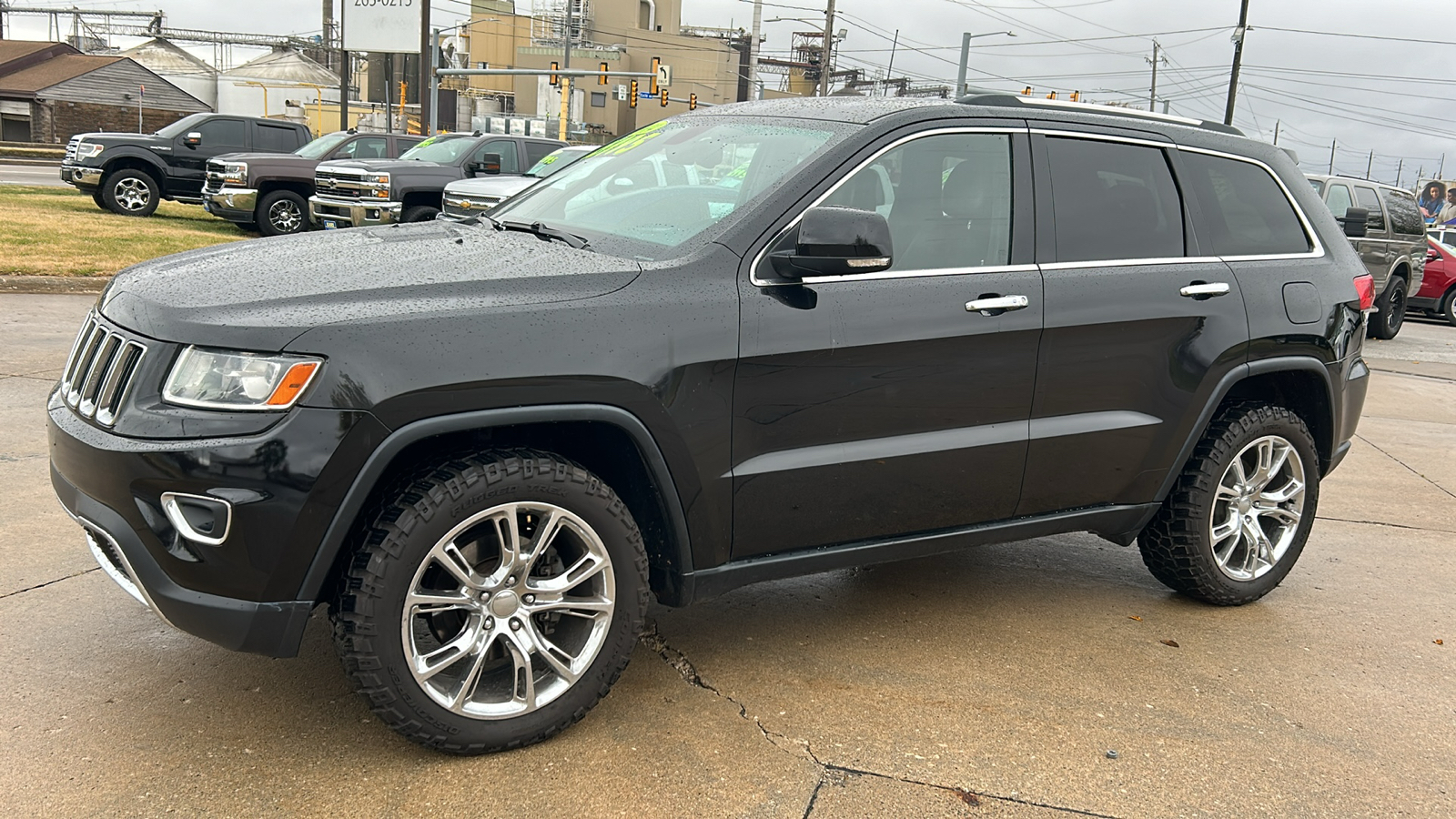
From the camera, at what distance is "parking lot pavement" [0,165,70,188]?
23.6m

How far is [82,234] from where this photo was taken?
1403 cm

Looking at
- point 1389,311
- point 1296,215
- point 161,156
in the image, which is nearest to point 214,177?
point 161,156

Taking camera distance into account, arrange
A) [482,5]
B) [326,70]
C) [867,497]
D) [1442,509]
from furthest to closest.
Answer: [482,5]
[326,70]
[1442,509]
[867,497]

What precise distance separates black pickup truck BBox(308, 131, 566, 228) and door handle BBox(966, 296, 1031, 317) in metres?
11.7

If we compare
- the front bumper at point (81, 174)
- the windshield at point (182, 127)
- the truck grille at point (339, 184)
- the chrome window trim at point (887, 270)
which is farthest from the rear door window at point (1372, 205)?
the front bumper at point (81, 174)

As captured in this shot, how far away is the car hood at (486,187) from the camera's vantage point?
12.6 meters

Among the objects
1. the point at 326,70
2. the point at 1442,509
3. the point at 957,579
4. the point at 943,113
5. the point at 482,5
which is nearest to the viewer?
the point at 943,113

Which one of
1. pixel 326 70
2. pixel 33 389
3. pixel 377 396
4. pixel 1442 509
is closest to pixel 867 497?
pixel 377 396

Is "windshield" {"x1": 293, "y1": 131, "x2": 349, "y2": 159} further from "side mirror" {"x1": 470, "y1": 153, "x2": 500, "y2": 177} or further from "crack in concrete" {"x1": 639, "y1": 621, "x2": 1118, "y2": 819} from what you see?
"crack in concrete" {"x1": 639, "y1": 621, "x2": 1118, "y2": 819}

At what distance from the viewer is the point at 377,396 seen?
2.80 metres

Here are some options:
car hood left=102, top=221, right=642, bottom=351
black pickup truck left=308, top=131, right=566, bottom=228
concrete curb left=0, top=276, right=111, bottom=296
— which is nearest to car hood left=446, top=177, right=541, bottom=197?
black pickup truck left=308, top=131, right=566, bottom=228

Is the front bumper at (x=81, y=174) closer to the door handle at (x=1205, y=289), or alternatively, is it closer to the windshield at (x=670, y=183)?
the windshield at (x=670, y=183)

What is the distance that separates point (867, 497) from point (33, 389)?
18.3 ft

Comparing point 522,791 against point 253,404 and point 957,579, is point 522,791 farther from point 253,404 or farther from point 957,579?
point 957,579
